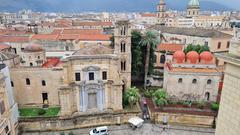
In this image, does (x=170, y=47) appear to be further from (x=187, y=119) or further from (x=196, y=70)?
(x=187, y=119)

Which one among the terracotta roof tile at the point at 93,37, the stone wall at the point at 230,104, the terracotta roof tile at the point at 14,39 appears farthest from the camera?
the terracotta roof tile at the point at 93,37

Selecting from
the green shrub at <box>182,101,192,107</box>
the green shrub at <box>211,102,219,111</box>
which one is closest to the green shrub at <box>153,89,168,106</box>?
the green shrub at <box>182,101,192,107</box>

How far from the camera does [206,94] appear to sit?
33625mm

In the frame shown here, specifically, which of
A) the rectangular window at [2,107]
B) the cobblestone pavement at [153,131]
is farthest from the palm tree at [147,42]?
the rectangular window at [2,107]

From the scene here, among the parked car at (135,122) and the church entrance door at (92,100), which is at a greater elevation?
the church entrance door at (92,100)

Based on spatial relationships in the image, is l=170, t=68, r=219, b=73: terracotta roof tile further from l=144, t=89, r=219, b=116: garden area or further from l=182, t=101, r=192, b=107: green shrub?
l=182, t=101, r=192, b=107: green shrub

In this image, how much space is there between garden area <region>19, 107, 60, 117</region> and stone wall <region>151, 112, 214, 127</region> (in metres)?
15.4

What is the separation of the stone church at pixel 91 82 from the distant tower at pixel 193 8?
94843 millimetres

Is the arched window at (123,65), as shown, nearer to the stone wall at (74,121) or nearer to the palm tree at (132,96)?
the palm tree at (132,96)

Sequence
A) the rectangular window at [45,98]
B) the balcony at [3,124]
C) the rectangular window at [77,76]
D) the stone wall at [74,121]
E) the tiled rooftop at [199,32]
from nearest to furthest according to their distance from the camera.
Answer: the balcony at [3,124], the stone wall at [74,121], the rectangular window at [77,76], the rectangular window at [45,98], the tiled rooftop at [199,32]

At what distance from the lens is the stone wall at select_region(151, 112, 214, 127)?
29453mm

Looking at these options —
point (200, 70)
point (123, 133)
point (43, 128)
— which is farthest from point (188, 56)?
point (43, 128)

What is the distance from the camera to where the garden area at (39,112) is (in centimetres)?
2988

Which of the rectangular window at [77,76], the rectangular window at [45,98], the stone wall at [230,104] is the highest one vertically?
the stone wall at [230,104]
